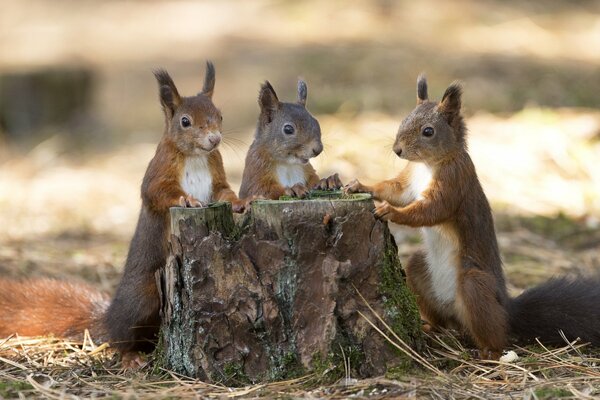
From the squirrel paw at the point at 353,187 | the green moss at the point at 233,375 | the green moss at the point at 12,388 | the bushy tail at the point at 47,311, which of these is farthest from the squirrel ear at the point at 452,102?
the green moss at the point at 12,388

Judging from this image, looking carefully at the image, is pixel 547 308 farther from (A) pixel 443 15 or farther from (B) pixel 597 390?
(A) pixel 443 15

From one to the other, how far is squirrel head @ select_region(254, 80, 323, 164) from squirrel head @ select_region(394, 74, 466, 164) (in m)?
0.35

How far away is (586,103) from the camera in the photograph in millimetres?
7934

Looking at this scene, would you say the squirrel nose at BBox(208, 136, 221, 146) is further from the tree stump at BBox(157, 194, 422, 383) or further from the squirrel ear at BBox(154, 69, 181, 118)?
the tree stump at BBox(157, 194, 422, 383)

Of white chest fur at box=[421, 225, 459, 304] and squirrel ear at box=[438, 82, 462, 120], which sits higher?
squirrel ear at box=[438, 82, 462, 120]

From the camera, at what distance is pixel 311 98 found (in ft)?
28.2

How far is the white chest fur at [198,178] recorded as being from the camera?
134 inches

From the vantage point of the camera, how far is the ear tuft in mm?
3391

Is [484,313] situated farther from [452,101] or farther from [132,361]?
[132,361]

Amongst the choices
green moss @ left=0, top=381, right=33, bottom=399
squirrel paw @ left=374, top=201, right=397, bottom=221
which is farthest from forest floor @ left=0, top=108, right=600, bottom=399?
squirrel paw @ left=374, top=201, right=397, bottom=221

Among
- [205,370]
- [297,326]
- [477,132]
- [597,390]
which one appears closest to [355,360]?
[297,326]

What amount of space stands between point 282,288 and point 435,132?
3.15 feet

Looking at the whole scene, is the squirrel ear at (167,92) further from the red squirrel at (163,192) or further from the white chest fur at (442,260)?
the white chest fur at (442,260)

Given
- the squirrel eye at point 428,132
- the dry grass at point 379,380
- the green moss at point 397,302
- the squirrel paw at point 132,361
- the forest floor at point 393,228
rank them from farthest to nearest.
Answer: the squirrel eye at point 428,132, the squirrel paw at point 132,361, the green moss at point 397,302, the forest floor at point 393,228, the dry grass at point 379,380
